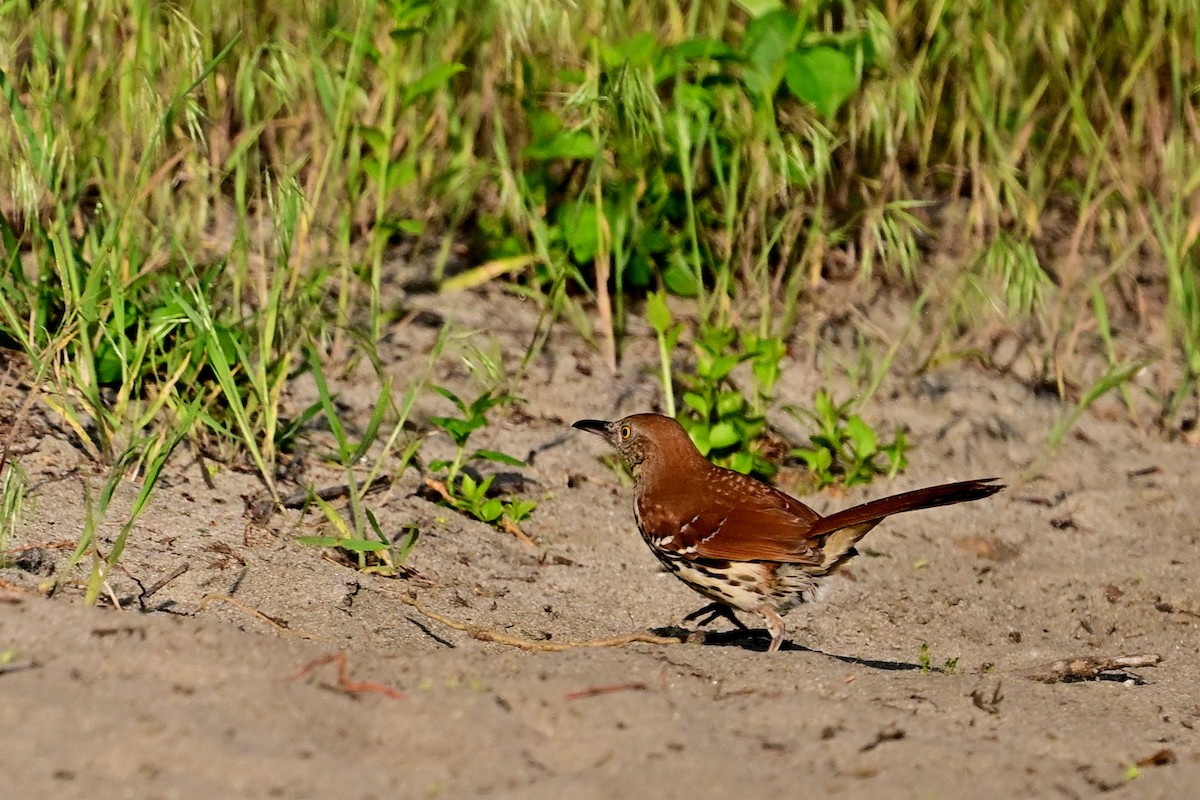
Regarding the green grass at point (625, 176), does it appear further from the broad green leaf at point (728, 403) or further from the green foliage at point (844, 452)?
the green foliage at point (844, 452)

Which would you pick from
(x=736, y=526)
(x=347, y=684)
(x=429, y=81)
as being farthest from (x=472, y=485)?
(x=347, y=684)

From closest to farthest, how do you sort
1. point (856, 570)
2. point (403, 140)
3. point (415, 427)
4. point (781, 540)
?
point (781, 540) < point (856, 570) < point (415, 427) < point (403, 140)

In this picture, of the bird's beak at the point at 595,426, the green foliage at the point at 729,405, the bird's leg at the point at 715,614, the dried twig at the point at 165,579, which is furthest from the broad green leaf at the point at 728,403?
the dried twig at the point at 165,579

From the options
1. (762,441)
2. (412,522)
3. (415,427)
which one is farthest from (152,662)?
(762,441)

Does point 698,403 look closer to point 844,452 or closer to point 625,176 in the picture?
point 844,452

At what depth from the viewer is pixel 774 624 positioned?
431cm

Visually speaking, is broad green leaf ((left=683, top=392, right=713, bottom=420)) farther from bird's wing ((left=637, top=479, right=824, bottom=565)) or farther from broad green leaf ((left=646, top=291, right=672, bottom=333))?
bird's wing ((left=637, top=479, right=824, bottom=565))

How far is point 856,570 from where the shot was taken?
508cm

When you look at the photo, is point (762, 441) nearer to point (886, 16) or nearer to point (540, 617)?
point (540, 617)

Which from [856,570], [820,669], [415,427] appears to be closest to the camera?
[820,669]

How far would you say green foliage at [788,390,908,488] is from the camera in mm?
5426

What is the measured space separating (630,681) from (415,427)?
246 centimetres

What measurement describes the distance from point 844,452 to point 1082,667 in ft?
5.25

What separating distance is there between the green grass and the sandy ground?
0.99 feet
